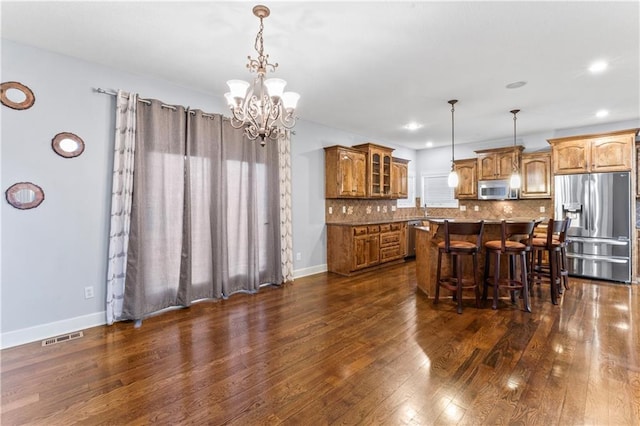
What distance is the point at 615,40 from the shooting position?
2.74 m

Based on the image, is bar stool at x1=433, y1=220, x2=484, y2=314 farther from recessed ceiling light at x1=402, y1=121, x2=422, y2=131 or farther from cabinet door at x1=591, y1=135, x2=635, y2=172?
cabinet door at x1=591, y1=135, x2=635, y2=172

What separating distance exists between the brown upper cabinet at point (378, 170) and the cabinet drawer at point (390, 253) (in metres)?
1.08

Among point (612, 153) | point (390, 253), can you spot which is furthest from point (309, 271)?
point (612, 153)

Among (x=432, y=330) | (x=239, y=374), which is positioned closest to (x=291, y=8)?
(x=239, y=374)

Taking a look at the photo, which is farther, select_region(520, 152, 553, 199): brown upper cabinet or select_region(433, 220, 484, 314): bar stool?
select_region(520, 152, 553, 199): brown upper cabinet

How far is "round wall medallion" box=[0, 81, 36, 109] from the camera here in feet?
9.02

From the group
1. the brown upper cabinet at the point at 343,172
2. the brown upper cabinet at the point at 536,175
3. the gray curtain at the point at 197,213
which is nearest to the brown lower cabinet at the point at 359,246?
the brown upper cabinet at the point at 343,172

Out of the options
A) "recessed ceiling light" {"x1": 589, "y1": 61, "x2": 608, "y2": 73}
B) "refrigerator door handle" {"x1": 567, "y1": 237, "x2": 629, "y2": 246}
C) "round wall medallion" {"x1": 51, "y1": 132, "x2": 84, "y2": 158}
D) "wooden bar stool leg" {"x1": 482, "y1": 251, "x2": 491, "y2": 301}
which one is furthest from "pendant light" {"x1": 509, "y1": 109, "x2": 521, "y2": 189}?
"round wall medallion" {"x1": 51, "y1": 132, "x2": 84, "y2": 158}

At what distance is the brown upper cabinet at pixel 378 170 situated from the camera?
6.06 m

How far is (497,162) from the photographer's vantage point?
6.38 metres

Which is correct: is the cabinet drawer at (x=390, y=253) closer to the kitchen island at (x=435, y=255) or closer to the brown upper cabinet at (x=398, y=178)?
the brown upper cabinet at (x=398, y=178)

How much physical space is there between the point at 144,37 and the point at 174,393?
289cm

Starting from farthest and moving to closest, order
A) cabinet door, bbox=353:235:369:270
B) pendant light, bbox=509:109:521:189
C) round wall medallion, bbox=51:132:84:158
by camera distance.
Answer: cabinet door, bbox=353:235:369:270, pendant light, bbox=509:109:521:189, round wall medallion, bbox=51:132:84:158

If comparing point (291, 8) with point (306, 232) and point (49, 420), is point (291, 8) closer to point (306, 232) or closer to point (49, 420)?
point (49, 420)
